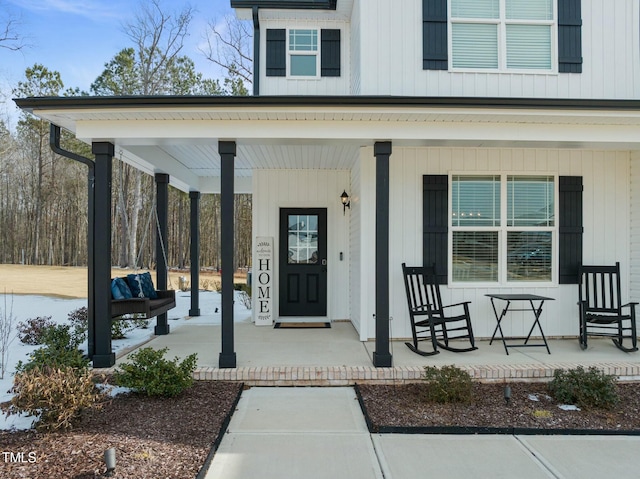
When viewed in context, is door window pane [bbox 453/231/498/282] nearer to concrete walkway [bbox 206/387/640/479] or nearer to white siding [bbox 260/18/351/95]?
concrete walkway [bbox 206/387/640/479]

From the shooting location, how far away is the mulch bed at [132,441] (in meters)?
2.54

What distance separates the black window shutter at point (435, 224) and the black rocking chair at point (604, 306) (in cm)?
171

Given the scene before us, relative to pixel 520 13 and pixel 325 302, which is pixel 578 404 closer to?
pixel 325 302

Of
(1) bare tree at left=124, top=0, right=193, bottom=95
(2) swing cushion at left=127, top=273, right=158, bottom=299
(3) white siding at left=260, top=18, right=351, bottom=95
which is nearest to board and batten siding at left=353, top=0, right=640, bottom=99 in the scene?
(3) white siding at left=260, top=18, right=351, bottom=95

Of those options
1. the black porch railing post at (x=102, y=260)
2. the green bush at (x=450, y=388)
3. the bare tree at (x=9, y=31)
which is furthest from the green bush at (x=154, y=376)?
the bare tree at (x=9, y=31)

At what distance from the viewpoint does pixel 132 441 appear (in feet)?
9.50

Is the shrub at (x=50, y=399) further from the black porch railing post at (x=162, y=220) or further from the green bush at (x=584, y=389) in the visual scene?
the green bush at (x=584, y=389)

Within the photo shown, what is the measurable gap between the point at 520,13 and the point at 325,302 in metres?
4.96

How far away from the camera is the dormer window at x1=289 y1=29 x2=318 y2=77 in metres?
6.71

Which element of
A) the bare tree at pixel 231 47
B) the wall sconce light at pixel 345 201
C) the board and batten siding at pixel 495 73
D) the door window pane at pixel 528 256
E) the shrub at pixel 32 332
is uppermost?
the bare tree at pixel 231 47

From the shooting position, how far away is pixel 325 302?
7.16m

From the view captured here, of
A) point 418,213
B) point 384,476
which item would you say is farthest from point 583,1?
point 384,476

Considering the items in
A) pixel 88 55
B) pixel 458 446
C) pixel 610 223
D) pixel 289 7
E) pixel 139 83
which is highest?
pixel 88 55

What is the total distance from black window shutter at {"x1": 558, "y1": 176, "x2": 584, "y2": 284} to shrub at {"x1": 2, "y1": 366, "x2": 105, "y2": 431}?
5498 millimetres
